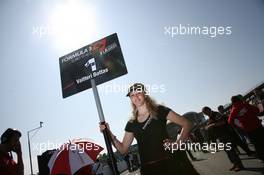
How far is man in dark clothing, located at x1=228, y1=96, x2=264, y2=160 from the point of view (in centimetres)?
572

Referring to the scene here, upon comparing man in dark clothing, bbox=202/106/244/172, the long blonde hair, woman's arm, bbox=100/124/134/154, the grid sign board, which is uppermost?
the grid sign board

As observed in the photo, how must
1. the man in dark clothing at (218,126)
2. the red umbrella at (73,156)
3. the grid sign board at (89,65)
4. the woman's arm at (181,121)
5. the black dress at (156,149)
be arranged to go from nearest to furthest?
the black dress at (156,149), the woman's arm at (181,121), the red umbrella at (73,156), the grid sign board at (89,65), the man in dark clothing at (218,126)

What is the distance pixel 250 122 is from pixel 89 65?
12.9 feet

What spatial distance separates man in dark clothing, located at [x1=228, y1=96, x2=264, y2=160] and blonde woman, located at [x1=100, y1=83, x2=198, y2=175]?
336cm

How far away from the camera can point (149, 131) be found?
313 cm

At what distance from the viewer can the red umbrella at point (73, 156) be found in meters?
3.30

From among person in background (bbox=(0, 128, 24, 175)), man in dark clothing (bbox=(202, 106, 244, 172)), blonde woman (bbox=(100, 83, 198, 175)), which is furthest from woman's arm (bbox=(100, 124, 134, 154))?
man in dark clothing (bbox=(202, 106, 244, 172))

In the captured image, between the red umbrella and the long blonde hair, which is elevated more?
the long blonde hair

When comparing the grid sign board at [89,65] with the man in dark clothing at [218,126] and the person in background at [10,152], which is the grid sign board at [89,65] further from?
the man in dark clothing at [218,126]

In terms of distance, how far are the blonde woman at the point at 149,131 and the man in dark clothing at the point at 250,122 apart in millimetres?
3365

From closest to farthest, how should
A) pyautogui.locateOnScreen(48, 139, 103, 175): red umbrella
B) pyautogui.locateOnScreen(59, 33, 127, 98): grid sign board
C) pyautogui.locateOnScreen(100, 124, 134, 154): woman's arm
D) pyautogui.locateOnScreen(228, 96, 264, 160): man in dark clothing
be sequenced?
pyautogui.locateOnScreen(48, 139, 103, 175): red umbrella, pyautogui.locateOnScreen(100, 124, 134, 154): woman's arm, pyautogui.locateOnScreen(59, 33, 127, 98): grid sign board, pyautogui.locateOnScreen(228, 96, 264, 160): man in dark clothing

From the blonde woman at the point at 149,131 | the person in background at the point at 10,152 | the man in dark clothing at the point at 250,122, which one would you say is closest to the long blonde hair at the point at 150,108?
the blonde woman at the point at 149,131

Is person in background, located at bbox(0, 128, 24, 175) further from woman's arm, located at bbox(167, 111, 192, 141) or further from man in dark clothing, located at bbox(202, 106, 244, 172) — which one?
man in dark clothing, located at bbox(202, 106, 244, 172)

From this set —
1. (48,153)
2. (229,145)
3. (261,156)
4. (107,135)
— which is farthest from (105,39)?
(48,153)
